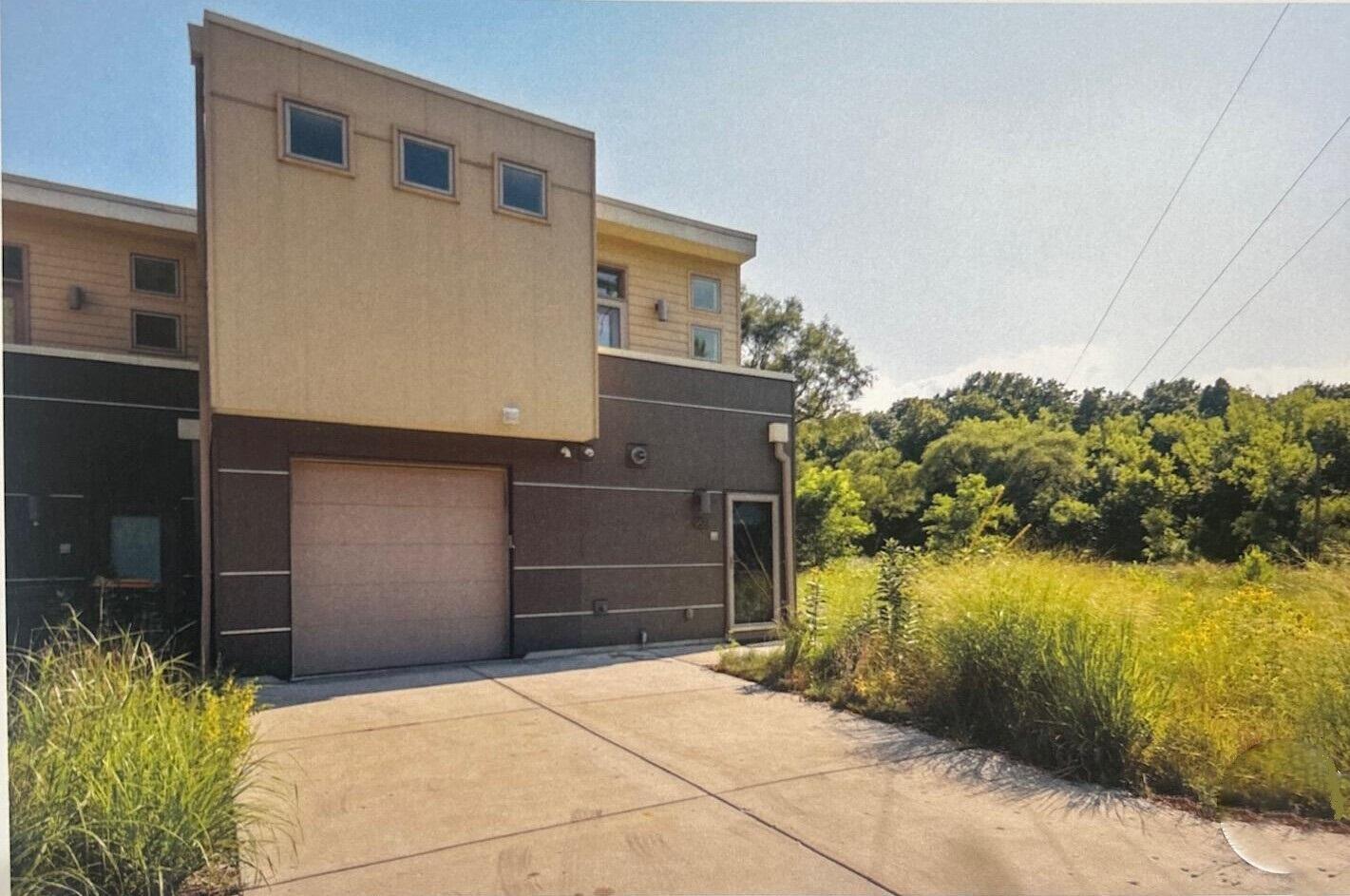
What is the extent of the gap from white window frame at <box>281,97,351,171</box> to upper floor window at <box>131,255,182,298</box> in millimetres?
4128

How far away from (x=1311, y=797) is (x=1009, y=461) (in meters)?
34.4

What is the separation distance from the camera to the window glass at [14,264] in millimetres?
9875

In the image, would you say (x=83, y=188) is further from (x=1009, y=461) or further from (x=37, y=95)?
(x=1009, y=461)

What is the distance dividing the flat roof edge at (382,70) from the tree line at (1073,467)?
624 cm

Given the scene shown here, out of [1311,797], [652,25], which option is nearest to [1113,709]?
[1311,797]

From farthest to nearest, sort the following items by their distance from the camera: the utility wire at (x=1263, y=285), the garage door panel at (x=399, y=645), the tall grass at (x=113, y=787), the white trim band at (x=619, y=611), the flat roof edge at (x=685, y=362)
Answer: the flat roof edge at (x=685, y=362)
the white trim band at (x=619, y=611)
the garage door panel at (x=399, y=645)
the utility wire at (x=1263, y=285)
the tall grass at (x=113, y=787)

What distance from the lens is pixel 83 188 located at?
9.80 m

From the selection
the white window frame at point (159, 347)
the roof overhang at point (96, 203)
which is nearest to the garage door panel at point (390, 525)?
the white window frame at point (159, 347)

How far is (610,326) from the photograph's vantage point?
451 inches

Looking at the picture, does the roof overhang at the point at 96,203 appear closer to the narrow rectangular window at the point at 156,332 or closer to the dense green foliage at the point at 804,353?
the narrow rectangular window at the point at 156,332

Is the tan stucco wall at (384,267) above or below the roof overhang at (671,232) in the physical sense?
below

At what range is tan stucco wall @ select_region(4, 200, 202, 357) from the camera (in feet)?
32.6

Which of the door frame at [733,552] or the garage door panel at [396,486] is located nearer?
the garage door panel at [396,486]

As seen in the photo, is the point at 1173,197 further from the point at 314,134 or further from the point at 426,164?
the point at 314,134
